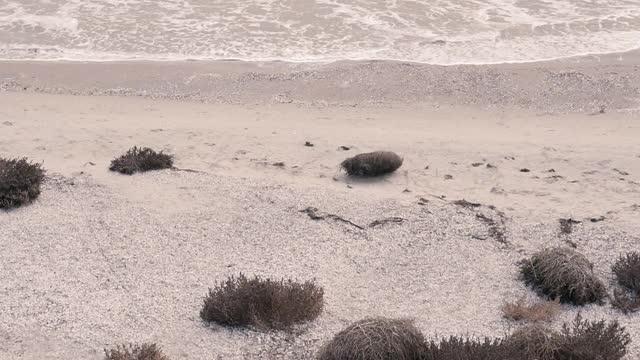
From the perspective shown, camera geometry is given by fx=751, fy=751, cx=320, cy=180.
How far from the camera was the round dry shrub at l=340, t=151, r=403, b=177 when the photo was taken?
10.7 meters

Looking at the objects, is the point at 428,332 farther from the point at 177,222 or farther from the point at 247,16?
the point at 247,16

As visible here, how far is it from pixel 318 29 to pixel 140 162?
856 cm

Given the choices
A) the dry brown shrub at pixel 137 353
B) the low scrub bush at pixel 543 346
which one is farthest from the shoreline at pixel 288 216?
the low scrub bush at pixel 543 346

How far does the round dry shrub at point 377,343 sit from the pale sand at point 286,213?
1.96 ft

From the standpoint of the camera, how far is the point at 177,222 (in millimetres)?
9203

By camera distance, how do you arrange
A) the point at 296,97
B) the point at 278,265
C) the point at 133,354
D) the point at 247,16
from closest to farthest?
1. the point at 133,354
2. the point at 278,265
3. the point at 296,97
4. the point at 247,16

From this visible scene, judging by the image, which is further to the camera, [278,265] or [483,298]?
[278,265]

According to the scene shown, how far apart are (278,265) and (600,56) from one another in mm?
10984

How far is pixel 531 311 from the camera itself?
23.6ft

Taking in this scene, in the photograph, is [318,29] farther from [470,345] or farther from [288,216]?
[470,345]

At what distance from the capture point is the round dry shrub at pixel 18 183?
30.8 ft

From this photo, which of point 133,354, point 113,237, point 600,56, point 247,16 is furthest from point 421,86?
point 133,354

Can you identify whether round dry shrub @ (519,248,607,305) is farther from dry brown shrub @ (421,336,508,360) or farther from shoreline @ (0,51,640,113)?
shoreline @ (0,51,640,113)

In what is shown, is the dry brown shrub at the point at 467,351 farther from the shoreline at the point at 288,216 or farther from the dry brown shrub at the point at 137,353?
the dry brown shrub at the point at 137,353
